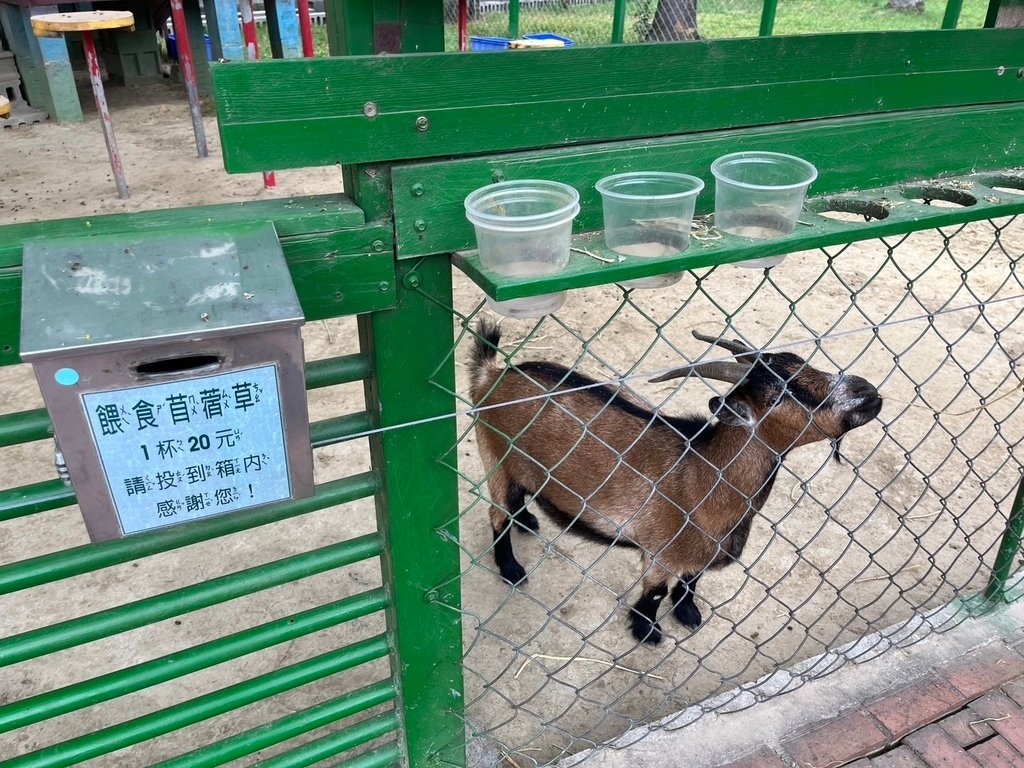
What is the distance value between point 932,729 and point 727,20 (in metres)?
7.93

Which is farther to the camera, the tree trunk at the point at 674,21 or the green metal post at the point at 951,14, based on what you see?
the tree trunk at the point at 674,21

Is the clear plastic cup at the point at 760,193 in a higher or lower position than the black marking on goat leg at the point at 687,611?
higher

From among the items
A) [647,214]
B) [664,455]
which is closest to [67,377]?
[647,214]

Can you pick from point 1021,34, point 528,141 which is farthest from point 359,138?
point 1021,34

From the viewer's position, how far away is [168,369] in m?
1.02

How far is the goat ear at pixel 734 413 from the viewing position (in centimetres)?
232

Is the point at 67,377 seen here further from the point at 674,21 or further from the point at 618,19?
the point at 674,21

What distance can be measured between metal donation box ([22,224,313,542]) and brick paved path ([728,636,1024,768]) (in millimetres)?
1649

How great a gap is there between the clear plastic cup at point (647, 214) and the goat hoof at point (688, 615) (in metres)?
1.79

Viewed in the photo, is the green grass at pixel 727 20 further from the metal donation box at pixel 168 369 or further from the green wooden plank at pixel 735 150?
the metal donation box at pixel 168 369

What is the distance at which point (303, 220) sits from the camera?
1.22 meters

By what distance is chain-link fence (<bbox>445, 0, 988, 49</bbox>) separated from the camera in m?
6.26

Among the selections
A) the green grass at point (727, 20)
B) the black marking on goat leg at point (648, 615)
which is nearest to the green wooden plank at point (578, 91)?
the black marking on goat leg at point (648, 615)

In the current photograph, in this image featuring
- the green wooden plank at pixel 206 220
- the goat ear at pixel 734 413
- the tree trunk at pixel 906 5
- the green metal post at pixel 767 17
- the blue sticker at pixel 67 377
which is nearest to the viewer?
the blue sticker at pixel 67 377
